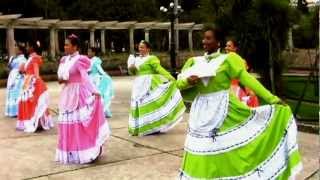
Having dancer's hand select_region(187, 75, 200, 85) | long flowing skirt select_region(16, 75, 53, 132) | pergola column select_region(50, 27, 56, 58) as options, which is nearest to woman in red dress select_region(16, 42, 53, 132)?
long flowing skirt select_region(16, 75, 53, 132)

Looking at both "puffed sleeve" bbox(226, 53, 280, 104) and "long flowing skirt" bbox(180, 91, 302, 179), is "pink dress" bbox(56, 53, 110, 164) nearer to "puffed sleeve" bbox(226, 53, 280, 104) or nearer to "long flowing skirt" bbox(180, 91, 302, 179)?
"long flowing skirt" bbox(180, 91, 302, 179)

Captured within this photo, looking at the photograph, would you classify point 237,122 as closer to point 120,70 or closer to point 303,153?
point 303,153

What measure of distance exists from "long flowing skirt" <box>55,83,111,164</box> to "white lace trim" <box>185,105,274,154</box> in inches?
107

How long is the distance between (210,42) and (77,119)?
303 centimetres

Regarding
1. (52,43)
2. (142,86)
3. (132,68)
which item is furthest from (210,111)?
(52,43)

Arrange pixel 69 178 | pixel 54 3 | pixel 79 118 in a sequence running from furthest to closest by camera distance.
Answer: pixel 54 3 → pixel 79 118 → pixel 69 178

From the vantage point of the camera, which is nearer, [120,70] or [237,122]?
[237,122]

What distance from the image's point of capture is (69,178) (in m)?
6.73

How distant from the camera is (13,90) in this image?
42.6 feet

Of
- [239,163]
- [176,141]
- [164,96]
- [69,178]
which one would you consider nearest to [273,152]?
[239,163]

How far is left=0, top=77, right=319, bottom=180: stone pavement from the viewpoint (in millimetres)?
6945

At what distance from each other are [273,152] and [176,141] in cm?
450

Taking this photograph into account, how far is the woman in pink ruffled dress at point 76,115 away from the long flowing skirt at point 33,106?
Answer: 303 centimetres

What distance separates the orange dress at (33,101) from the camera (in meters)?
10.5
